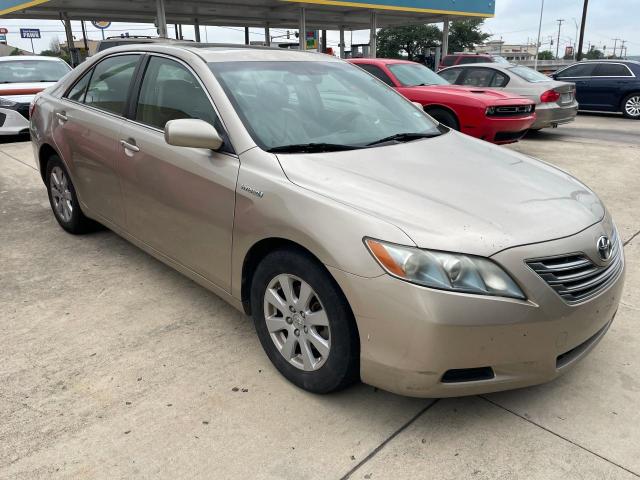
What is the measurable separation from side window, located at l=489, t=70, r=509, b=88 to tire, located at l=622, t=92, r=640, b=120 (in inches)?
211

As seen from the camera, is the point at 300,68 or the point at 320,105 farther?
the point at 300,68

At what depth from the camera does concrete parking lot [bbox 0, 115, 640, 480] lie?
2180 mm

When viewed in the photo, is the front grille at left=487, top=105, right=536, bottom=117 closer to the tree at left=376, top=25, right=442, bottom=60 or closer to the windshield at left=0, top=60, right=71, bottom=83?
the windshield at left=0, top=60, right=71, bottom=83

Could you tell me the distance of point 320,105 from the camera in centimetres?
321

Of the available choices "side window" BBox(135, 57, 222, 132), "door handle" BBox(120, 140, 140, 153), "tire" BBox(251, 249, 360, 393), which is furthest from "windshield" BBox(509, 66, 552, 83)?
"tire" BBox(251, 249, 360, 393)

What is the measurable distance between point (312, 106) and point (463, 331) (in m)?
1.69

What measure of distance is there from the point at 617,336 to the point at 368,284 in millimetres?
1892

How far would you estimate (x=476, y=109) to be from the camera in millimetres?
8180

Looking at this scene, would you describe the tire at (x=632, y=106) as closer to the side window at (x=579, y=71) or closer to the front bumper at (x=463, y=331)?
the side window at (x=579, y=71)

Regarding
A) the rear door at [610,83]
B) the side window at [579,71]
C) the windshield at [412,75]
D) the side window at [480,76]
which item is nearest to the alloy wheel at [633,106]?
the rear door at [610,83]

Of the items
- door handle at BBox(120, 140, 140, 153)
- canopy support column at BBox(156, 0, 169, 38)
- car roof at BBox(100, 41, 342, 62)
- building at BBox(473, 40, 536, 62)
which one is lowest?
building at BBox(473, 40, 536, 62)

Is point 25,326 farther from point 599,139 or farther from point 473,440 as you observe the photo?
point 599,139

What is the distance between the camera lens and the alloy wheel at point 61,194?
4578mm

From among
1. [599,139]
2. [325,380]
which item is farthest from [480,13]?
[325,380]
